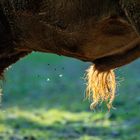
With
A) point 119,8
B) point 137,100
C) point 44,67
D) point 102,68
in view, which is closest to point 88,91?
point 102,68

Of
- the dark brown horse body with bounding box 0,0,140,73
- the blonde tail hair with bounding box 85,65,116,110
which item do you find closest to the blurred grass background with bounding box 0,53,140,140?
the blonde tail hair with bounding box 85,65,116,110

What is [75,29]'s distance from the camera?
484 cm

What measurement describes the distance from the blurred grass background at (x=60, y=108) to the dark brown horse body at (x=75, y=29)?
1985 mm

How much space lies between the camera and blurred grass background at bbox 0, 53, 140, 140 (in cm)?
1030

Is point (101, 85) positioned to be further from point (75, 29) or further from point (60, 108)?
point (60, 108)

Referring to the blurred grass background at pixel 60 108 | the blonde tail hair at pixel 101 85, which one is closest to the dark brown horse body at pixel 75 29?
the blonde tail hair at pixel 101 85

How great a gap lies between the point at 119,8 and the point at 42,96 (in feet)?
32.7

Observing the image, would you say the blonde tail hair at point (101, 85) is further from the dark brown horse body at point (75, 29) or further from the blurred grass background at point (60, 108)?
the blurred grass background at point (60, 108)

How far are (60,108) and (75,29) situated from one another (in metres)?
7.90

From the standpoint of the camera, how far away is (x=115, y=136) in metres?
10.2

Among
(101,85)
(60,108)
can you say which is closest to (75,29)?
(101,85)

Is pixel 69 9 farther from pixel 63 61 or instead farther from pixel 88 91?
pixel 63 61

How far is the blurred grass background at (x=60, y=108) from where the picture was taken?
406 inches

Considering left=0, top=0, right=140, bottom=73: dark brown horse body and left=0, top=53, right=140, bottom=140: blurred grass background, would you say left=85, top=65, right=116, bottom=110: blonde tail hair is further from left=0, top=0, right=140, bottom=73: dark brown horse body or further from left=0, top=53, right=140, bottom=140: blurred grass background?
left=0, top=53, right=140, bottom=140: blurred grass background
